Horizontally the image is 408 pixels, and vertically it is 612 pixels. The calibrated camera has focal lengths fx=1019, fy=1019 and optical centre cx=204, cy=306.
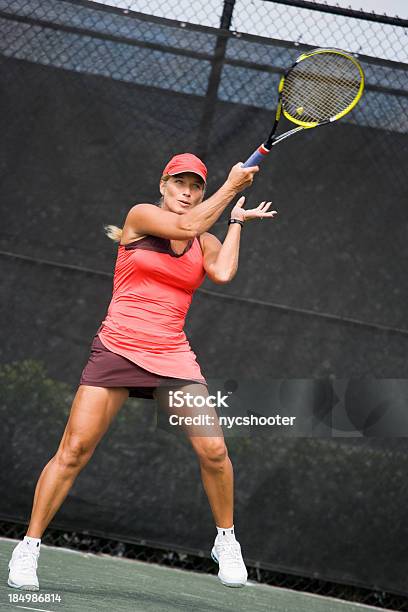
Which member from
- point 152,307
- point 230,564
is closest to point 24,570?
point 230,564

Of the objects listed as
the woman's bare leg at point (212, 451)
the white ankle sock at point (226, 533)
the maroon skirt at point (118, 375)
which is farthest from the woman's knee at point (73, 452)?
the white ankle sock at point (226, 533)

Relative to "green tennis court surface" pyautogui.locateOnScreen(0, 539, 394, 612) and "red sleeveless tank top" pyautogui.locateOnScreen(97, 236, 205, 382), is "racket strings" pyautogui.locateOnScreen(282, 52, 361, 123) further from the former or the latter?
"green tennis court surface" pyautogui.locateOnScreen(0, 539, 394, 612)

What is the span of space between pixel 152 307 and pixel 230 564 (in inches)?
34.1

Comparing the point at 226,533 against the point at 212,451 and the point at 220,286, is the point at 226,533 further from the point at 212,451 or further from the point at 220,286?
the point at 220,286

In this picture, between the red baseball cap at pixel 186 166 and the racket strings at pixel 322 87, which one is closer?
the red baseball cap at pixel 186 166

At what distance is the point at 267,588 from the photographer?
4645mm

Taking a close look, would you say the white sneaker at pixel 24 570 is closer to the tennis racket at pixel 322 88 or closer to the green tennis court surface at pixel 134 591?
the green tennis court surface at pixel 134 591

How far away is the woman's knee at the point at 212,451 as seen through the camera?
3.27m

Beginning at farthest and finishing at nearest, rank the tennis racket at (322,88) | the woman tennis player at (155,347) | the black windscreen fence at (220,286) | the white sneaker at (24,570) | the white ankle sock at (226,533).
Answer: the black windscreen fence at (220,286)
the tennis racket at (322,88)
the white ankle sock at (226,533)
the woman tennis player at (155,347)
the white sneaker at (24,570)

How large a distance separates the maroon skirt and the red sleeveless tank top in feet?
0.06

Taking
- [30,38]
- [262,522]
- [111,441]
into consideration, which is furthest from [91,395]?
[30,38]

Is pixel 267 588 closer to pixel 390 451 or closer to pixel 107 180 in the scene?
pixel 390 451

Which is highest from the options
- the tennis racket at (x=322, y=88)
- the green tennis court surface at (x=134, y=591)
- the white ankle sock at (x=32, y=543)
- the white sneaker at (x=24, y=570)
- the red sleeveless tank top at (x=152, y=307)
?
the tennis racket at (x=322, y=88)

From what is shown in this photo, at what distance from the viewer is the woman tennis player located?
321 cm
